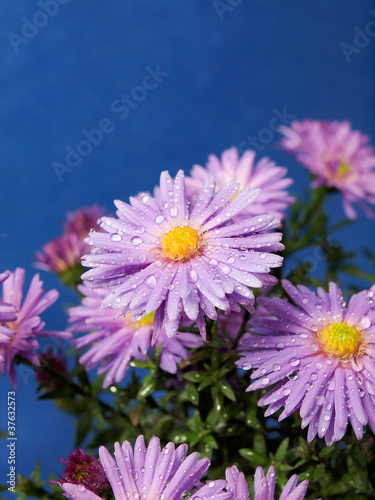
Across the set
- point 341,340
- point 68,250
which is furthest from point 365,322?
point 68,250

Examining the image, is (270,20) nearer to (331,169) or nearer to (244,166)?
(331,169)

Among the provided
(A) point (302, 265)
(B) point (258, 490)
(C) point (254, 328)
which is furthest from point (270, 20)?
(B) point (258, 490)

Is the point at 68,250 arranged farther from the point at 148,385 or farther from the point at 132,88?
the point at 132,88

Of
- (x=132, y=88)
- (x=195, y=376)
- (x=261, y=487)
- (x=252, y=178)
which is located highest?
(x=132, y=88)

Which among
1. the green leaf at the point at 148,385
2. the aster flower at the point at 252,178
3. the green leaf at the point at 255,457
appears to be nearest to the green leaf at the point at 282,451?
the green leaf at the point at 255,457

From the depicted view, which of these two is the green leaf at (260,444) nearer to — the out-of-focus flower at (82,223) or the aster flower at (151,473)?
the aster flower at (151,473)

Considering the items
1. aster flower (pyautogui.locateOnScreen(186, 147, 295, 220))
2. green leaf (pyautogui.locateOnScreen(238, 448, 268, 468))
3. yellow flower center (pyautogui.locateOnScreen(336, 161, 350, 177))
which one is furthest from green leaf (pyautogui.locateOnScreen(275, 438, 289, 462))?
yellow flower center (pyautogui.locateOnScreen(336, 161, 350, 177))
